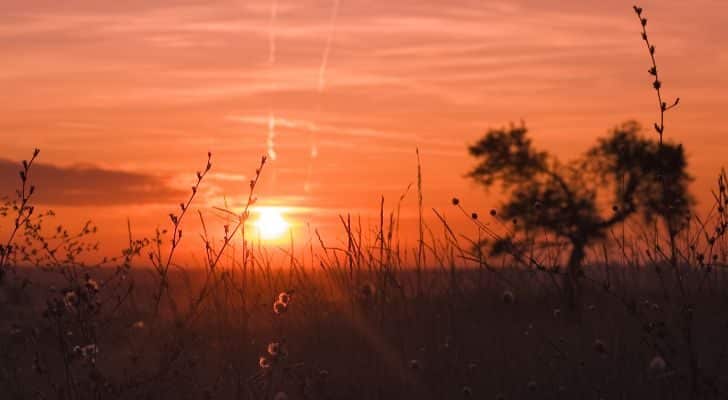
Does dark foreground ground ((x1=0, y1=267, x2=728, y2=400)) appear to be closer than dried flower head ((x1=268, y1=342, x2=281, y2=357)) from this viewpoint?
No

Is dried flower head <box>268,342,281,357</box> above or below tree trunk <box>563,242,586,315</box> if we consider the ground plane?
below

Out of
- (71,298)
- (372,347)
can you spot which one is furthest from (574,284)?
(71,298)

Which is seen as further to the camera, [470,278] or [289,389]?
[470,278]

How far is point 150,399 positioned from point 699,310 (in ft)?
20.2

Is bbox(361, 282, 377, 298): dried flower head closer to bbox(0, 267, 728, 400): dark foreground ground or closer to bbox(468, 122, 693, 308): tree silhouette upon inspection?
bbox(0, 267, 728, 400): dark foreground ground

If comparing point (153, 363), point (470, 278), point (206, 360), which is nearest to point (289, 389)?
point (206, 360)

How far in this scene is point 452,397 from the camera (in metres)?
6.42

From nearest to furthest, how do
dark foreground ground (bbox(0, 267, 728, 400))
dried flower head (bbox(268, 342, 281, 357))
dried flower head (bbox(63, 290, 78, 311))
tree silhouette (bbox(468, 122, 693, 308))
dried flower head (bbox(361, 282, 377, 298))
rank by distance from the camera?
dried flower head (bbox(63, 290, 78, 311)) → dried flower head (bbox(268, 342, 281, 357)) → dark foreground ground (bbox(0, 267, 728, 400)) → dried flower head (bbox(361, 282, 377, 298)) → tree silhouette (bbox(468, 122, 693, 308))

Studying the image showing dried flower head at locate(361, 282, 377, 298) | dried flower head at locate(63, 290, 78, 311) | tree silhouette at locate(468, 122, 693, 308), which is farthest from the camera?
tree silhouette at locate(468, 122, 693, 308)

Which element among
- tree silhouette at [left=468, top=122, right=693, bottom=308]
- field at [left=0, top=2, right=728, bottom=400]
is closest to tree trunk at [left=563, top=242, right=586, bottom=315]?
field at [left=0, top=2, right=728, bottom=400]

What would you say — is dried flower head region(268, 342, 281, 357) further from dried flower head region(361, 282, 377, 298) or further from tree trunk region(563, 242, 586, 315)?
dried flower head region(361, 282, 377, 298)

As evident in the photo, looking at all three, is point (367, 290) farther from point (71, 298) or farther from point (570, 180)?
point (570, 180)

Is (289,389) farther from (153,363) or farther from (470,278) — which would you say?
(470,278)

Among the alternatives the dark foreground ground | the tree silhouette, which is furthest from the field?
the tree silhouette
